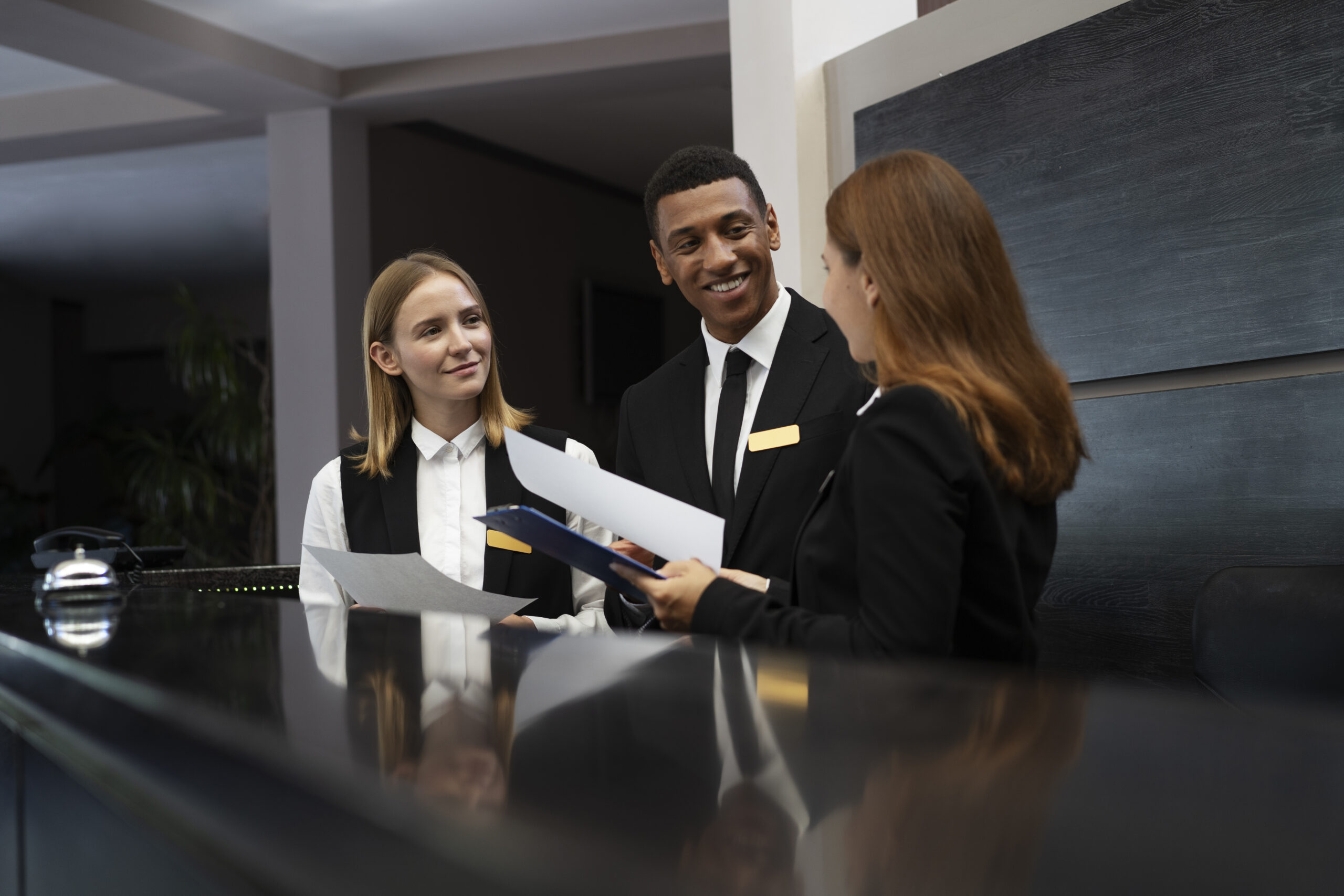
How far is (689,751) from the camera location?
0.48 metres

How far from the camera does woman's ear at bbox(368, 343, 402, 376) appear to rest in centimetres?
216

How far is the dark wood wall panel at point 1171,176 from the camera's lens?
6.07 ft

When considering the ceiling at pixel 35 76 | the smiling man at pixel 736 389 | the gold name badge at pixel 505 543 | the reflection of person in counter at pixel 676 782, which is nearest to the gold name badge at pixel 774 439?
the smiling man at pixel 736 389

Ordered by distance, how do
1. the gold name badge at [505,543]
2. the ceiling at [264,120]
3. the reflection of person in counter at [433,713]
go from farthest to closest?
the ceiling at [264,120]
the gold name badge at [505,543]
the reflection of person in counter at [433,713]

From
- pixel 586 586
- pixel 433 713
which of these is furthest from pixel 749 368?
pixel 433 713

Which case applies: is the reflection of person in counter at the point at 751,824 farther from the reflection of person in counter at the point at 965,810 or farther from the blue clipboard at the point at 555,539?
the blue clipboard at the point at 555,539

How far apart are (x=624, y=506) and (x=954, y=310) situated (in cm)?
45

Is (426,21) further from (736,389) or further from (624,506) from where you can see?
(624,506)

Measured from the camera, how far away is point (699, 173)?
1.94 metres

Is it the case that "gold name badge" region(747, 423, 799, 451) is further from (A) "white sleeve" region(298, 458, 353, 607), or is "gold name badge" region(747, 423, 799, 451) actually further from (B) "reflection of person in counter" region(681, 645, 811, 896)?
(B) "reflection of person in counter" region(681, 645, 811, 896)

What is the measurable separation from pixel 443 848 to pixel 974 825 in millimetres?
197

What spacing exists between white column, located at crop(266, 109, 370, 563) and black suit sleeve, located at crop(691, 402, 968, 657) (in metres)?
5.27

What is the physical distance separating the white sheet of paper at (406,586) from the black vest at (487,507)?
387 mm

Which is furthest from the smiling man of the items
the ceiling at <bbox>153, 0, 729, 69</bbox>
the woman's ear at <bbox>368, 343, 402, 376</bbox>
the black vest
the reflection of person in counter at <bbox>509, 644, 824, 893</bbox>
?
the ceiling at <bbox>153, 0, 729, 69</bbox>
